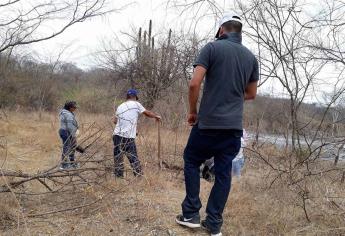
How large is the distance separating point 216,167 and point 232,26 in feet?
3.77

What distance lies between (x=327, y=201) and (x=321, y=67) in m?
3.79

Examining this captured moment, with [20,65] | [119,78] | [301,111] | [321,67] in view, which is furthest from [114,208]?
[20,65]

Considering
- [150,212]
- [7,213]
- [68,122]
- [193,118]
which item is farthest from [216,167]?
[68,122]

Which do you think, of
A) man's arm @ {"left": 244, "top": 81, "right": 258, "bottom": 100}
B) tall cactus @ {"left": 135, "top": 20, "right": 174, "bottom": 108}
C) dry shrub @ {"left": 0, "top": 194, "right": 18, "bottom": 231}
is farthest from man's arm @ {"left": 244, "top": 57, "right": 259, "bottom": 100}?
tall cactus @ {"left": 135, "top": 20, "right": 174, "bottom": 108}

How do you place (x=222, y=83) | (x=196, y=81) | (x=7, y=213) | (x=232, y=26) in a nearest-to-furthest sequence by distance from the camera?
(x=196, y=81)
(x=222, y=83)
(x=232, y=26)
(x=7, y=213)

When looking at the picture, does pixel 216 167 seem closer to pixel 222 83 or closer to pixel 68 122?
pixel 222 83

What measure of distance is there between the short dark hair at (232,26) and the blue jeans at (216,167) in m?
0.83

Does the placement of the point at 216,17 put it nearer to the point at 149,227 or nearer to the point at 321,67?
the point at 149,227

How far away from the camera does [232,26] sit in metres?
3.43

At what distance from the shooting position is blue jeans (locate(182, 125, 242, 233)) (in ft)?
11.1

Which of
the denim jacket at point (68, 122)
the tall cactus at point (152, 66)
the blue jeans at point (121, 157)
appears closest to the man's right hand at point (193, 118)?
the blue jeans at point (121, 157)

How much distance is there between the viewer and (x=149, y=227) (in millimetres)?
3594

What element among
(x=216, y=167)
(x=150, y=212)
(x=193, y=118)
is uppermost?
(x=193, y=118)

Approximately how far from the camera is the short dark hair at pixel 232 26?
3.41 meters
